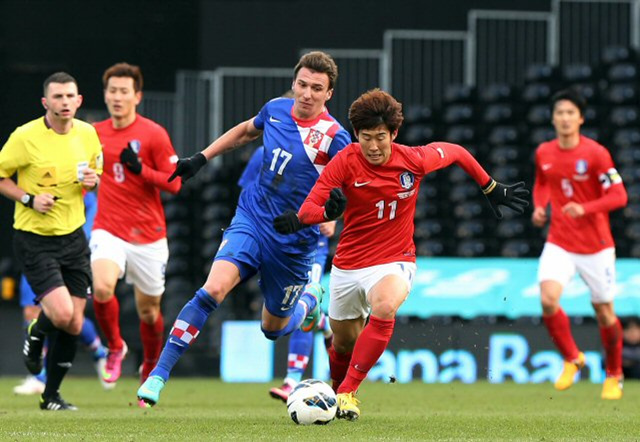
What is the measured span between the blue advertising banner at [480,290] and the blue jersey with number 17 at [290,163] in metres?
7.71

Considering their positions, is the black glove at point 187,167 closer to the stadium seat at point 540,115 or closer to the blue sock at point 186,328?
the blue sock at point 186,328

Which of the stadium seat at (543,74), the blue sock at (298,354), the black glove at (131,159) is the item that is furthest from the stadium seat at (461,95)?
the black glove at (131,159)

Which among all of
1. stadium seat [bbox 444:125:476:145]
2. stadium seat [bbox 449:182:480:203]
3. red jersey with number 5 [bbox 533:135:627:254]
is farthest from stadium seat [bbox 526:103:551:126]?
red jersey with number 5 [bbox 533:135:627:254]

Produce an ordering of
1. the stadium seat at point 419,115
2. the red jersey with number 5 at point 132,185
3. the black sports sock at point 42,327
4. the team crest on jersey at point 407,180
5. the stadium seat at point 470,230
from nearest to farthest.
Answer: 1. the team crest on jersey at point 407,180
2. the black sports sock at point 42,327
3. the red jersey with number 5 at point 132,185
4. the stadium seat at point 470,230
5. the stadium seat at point 419,115

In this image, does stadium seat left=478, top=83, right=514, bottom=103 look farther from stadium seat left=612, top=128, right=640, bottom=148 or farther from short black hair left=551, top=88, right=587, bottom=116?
short black hair left=551, top=88, right=587, bottom=116

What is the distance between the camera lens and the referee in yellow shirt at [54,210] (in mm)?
10172

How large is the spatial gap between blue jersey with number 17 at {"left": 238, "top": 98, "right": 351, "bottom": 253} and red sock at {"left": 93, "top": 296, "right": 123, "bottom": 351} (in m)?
2.79

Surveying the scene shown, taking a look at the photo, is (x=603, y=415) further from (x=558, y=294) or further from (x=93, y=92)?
(x=93, y=92)

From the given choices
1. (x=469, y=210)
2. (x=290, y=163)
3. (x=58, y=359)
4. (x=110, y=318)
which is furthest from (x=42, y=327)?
(x=469, y=210)

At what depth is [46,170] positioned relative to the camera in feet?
33.6

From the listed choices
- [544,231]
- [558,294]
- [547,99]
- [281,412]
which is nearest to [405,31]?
[547,99]

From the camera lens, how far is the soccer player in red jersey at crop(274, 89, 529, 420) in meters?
8.61

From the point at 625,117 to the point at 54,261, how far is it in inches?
444

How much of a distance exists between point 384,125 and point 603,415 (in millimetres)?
2974
